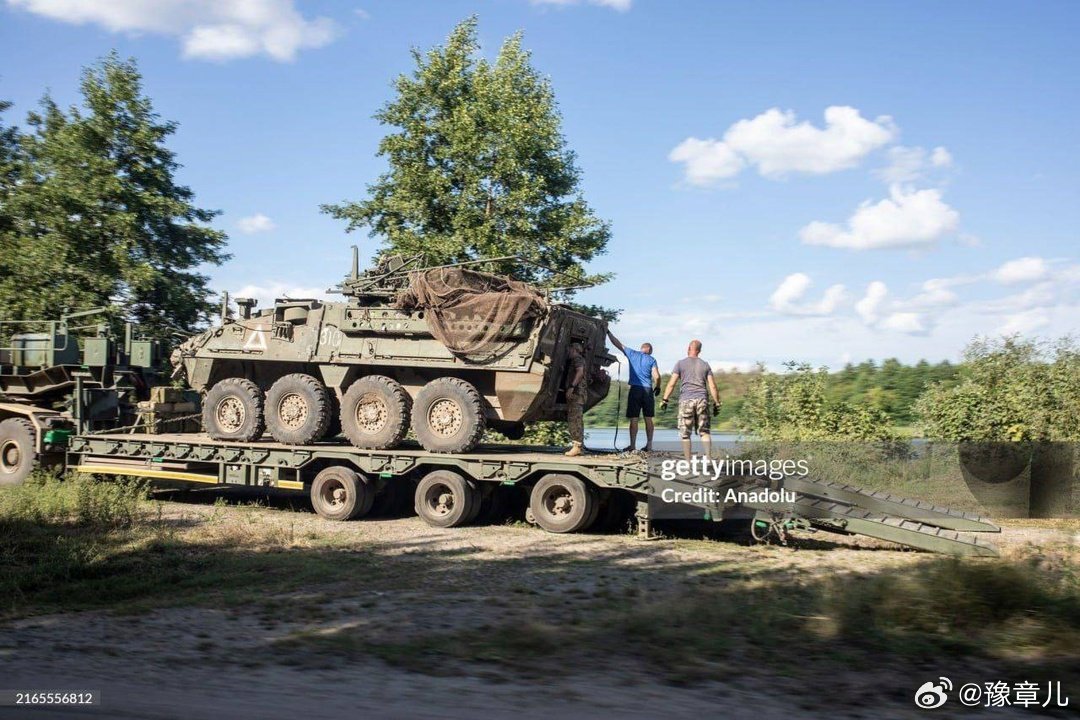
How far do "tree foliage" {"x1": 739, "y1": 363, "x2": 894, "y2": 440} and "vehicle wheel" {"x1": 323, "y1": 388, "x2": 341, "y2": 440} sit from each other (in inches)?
408

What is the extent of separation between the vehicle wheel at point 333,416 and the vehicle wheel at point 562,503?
12.7 feet

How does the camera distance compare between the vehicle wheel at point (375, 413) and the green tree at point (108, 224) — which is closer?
the vehicle wheel at point (375, 413)

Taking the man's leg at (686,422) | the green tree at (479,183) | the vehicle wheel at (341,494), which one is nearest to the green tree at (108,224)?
the green tree at (479,183)

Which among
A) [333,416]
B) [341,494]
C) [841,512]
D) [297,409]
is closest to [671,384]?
[841,512]

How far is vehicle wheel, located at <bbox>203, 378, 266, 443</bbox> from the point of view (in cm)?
1541

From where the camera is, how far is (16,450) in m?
17.3

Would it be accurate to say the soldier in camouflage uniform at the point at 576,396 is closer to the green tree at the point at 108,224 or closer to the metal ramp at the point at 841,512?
the metal ramp at the point at 841,512

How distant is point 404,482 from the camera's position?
15438 millimetres

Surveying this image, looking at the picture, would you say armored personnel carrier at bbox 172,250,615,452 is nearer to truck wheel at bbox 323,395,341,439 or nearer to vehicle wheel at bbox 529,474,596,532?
truck wheel at bbox 323,395,341,439

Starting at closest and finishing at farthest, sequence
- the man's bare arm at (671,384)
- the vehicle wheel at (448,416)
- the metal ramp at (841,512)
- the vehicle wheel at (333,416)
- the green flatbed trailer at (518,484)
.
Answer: the metal ramp at (841,512) → the green flatbed trailer at (518,484) → the man's bare arm at (671,384) → the vehicle wheel at (448,416) → the vehicle wheel at (333,416)

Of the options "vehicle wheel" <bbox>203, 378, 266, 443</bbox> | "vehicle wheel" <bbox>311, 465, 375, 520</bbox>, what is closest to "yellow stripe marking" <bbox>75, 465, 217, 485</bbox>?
"vehicle wheel" <bbox>203, 378, 266, 443</bbox>

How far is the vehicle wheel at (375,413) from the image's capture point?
14.4 meters

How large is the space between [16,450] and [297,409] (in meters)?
6.26

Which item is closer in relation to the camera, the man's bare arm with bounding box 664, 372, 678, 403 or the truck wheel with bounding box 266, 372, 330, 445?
the man's bare arm with bounding box 664, 372, 678, 403
